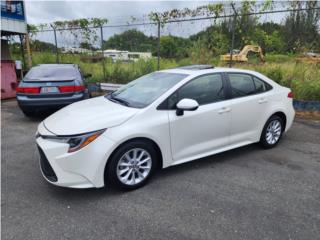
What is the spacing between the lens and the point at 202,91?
3.93 metres

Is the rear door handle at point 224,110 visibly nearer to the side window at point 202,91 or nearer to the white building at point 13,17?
the side window at point 202,91

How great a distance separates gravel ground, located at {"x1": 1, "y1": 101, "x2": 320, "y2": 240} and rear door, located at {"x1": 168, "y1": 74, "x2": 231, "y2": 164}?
358 millimetres

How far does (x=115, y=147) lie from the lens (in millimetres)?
3107

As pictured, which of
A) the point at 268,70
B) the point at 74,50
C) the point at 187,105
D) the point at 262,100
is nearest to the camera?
the point at 187,105

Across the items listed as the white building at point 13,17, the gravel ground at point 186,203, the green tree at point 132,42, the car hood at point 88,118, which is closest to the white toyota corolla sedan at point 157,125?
the car hood at point 88,118

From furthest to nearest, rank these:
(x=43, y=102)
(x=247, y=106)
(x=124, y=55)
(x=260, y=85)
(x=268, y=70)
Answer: (x=124, y=55), (x=268, y=70), (x=43, y=102), (x=260, y=85), (x=247, y=106)

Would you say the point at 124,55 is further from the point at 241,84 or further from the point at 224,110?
the point at 224,110

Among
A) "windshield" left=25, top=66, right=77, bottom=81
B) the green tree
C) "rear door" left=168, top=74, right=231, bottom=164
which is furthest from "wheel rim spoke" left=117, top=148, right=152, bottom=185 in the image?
the green tree

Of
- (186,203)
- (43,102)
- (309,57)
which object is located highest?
(309,57)

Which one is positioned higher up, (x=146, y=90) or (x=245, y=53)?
(x=245, y=53)

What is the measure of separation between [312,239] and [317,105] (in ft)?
17.2

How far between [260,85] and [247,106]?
0.61 m

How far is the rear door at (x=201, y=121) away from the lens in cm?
360

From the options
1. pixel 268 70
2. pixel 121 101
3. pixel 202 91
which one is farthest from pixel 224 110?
pixel 268 70
